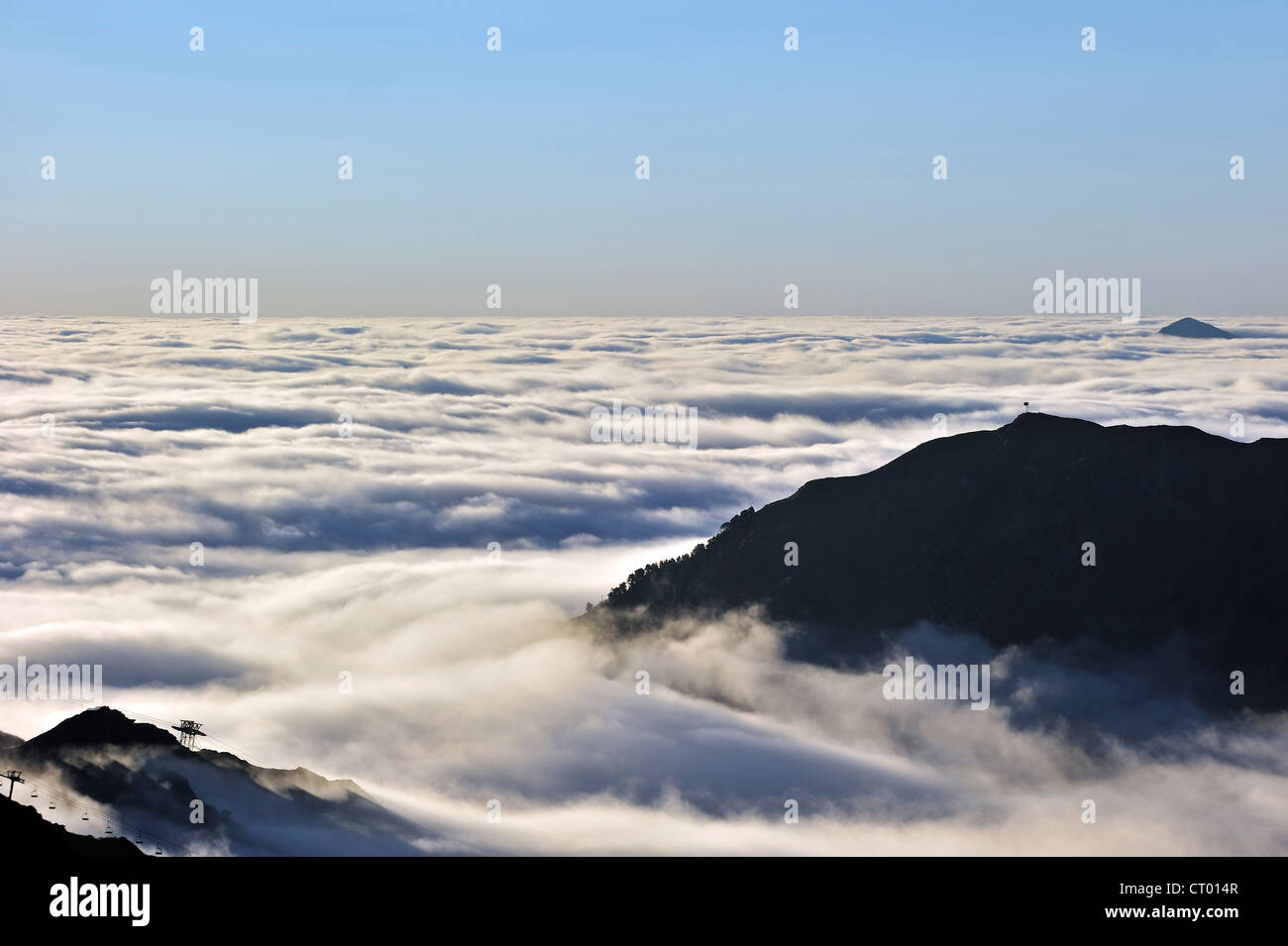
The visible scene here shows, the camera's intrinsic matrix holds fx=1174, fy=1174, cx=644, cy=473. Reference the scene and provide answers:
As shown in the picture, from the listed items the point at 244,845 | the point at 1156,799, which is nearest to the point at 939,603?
the point at 1156,799

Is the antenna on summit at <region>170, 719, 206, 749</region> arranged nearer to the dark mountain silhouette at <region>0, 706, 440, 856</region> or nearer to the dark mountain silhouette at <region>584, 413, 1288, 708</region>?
the dark mountain silhouette at <region>0, 706, 440, 856</region>

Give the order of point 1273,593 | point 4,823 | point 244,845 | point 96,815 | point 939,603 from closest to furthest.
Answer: point 4,823
point 96,815
point 244,845
point 1273,593
point 939,603

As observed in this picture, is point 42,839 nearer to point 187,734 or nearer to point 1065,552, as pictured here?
point 187,734

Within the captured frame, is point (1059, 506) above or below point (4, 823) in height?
above

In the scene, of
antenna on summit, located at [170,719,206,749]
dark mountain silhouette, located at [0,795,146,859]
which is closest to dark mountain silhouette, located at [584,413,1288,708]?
antenna on summit, located at [170,719,206,749]

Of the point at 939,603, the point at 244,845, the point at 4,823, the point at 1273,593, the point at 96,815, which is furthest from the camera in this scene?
the point at 939,603

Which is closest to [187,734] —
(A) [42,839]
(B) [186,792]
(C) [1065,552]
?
(B) [186,792]
